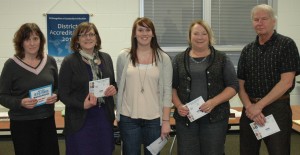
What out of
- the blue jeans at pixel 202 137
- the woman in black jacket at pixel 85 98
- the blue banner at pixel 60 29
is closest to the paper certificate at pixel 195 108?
the blue jeans at pixel 202 137

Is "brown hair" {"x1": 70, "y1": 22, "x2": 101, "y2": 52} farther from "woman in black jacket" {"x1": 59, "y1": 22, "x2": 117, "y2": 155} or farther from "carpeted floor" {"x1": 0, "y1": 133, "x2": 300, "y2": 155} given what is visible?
"carpeted floor" {"x1": 0, "y1": 133, "x2": 300, "y2": 155}

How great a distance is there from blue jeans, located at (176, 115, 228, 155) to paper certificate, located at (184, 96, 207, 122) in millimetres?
63

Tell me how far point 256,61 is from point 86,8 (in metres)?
3.04

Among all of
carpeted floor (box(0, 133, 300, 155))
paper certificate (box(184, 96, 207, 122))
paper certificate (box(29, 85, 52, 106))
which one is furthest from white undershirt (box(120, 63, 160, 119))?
carpeted floor (box(0, 133, 300, 155))

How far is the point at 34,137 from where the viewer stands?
2438 millimetres

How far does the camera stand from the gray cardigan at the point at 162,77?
7.87ft

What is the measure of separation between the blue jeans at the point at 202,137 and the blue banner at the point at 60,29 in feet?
9.34

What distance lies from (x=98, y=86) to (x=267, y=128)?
125 centimetres

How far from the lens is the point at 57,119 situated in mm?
3365

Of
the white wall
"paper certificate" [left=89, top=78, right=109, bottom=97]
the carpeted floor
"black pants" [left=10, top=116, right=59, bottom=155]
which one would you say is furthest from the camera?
the white wall

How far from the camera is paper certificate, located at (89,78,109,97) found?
2.29 metres

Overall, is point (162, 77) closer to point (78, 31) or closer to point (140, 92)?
point (140, 92)

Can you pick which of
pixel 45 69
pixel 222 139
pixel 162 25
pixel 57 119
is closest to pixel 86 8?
pixel 162 25

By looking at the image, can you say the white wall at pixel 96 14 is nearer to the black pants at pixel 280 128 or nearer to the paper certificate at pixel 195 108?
the paper certificate at pixel 195 108
